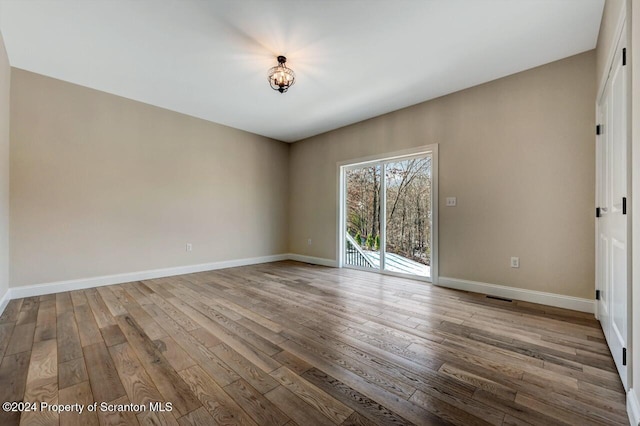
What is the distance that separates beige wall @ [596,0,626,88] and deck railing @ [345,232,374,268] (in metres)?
Result: 3.59

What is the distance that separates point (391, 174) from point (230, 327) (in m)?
3.37

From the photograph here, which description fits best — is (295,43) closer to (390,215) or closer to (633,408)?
(390,215)

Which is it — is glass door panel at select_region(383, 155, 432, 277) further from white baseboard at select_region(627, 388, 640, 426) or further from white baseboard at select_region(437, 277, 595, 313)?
white baseboard at select_region(627, 388, 640, 426)

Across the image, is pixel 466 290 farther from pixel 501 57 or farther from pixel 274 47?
pixel 274 47

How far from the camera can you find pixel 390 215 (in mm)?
4363

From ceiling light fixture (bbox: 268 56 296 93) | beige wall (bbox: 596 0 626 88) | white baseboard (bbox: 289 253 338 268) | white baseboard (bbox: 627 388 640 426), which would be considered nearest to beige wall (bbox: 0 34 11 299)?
ceiling light fixture (bbox: 268 56 296 93)

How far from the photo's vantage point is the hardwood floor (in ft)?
4.23

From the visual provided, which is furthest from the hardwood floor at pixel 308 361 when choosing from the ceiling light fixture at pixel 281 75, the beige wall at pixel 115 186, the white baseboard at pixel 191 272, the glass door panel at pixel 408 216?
the ceiling light fixture at pixel 281 75

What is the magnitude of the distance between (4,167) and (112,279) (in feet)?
5.74

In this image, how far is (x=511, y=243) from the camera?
10.1 feet

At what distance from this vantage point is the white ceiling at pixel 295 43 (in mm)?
2129

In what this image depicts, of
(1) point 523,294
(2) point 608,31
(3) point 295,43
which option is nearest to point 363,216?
(1) point 523,294

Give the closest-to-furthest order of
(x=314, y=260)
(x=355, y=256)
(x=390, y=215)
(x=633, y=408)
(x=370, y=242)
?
1. (x=633, y=408)
2. (x=390, y=215)
3. (x=370, y=242)
4. (x=355, y=256)
5. (x=314, y=260)

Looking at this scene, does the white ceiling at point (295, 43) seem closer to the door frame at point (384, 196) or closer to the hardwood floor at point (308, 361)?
the door frame at point (384, 196)
